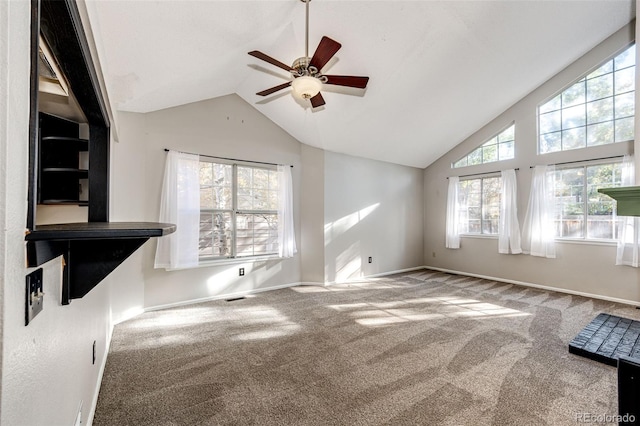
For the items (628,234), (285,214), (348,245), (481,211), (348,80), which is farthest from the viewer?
(481,211)

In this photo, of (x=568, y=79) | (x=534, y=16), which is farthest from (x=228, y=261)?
(x=568, y=79)

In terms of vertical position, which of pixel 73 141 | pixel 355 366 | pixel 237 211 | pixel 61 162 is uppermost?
pixel 73 141

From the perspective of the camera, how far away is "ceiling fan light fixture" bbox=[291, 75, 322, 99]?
8.29 ft

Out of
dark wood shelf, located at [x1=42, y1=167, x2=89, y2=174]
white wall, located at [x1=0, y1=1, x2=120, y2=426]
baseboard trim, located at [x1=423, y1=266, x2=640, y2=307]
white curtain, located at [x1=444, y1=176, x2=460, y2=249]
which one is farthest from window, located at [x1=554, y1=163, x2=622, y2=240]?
dark wood shelf, located at [x1=42, y1=167, x2=89, y2=174]

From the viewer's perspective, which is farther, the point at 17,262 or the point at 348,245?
the point at 348,245

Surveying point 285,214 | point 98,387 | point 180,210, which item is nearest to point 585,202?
point 285,214

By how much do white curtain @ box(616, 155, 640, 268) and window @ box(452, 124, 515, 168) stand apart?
161 cm

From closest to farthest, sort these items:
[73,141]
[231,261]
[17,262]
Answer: [17,262] < [73,141] < [231,261]

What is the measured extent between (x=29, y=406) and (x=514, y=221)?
6.31m

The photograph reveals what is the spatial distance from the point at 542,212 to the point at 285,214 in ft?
14.5

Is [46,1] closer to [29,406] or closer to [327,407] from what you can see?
[29,406]

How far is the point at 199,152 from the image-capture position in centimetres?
420

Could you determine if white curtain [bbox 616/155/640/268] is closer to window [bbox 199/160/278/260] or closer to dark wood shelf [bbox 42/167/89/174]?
window [bbox 199/160/278/260]

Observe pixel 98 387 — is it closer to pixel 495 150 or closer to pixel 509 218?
pixel 509 218
